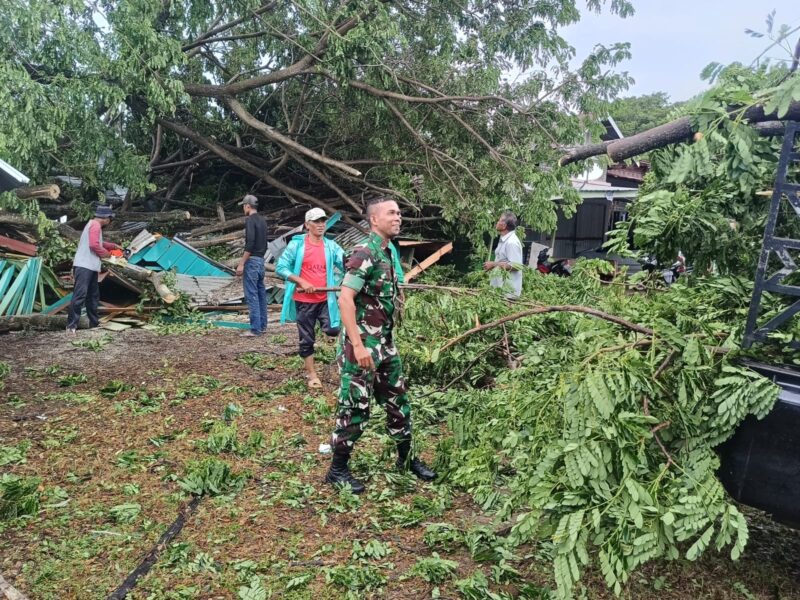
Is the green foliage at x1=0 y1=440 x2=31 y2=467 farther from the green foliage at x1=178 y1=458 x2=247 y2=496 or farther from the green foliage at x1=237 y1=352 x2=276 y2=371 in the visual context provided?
the green foliage at x1=237 y1=352 x2=276 y2=371

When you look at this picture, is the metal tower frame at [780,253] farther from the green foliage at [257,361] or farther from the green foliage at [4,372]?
the green foliage at [4,372]

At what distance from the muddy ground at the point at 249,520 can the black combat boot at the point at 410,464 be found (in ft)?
0.26

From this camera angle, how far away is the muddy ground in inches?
118

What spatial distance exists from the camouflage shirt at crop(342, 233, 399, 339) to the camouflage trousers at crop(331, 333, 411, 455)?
0.34 ft

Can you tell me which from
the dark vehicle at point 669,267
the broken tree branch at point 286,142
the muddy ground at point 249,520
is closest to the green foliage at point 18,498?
the muddy ground at point 249,520

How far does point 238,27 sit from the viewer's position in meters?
11.3

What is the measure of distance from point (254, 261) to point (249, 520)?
5043 millimetres

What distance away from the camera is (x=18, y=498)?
363 cm

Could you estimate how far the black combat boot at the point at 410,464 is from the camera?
413 cm

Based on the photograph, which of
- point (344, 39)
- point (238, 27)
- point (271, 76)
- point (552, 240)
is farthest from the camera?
point (552, 240)

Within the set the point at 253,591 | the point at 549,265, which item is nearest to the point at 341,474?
the point at 253,591

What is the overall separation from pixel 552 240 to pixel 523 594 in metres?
16.7

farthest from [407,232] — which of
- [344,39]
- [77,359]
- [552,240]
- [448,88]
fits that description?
[77,359]

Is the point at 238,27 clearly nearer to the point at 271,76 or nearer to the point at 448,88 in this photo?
the point at 271,76
